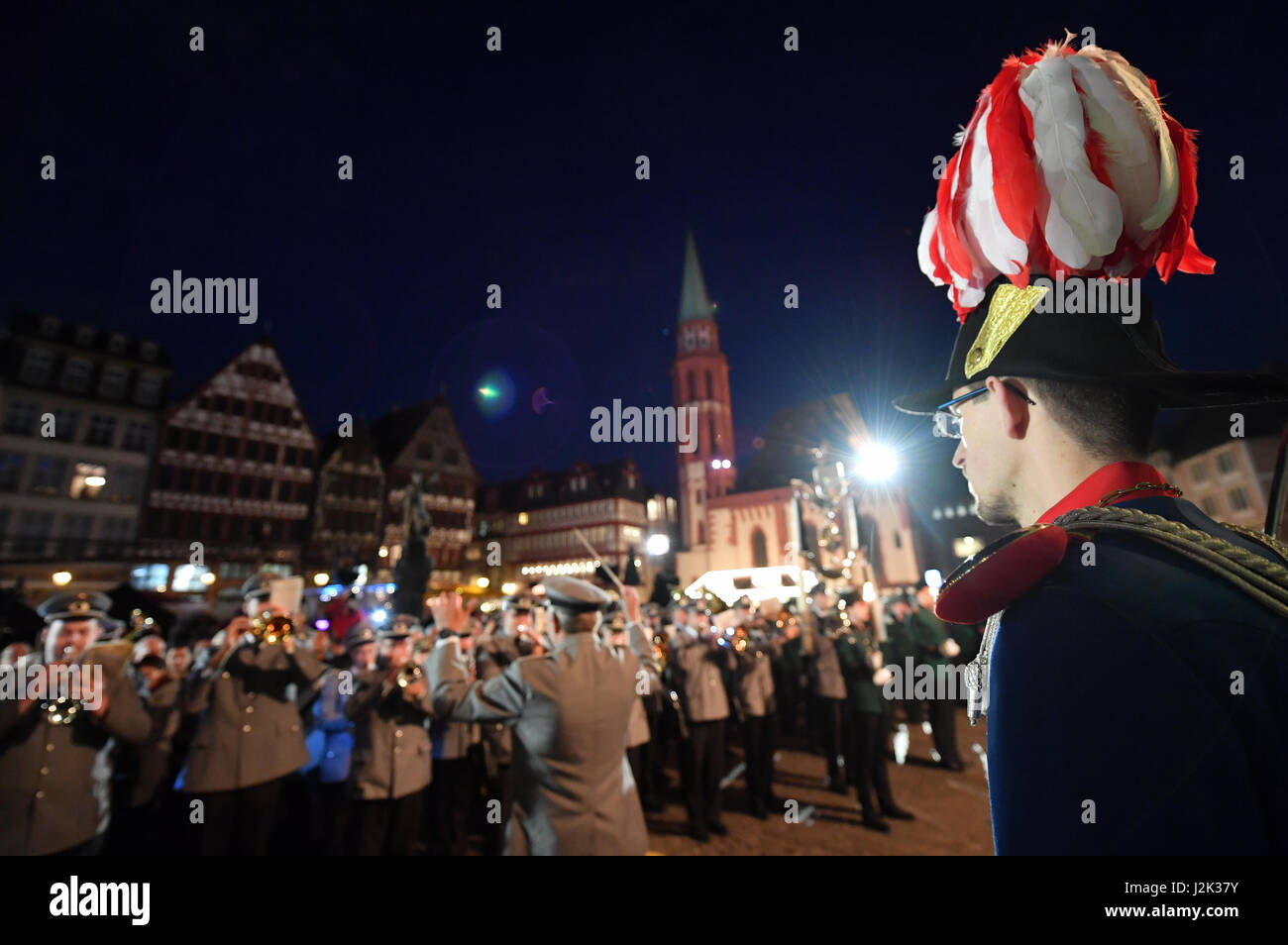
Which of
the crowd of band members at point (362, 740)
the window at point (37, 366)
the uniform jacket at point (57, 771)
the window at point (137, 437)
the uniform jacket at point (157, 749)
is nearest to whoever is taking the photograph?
the uniform jacket at point (57, 771)

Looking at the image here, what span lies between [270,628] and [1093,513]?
7.41 m

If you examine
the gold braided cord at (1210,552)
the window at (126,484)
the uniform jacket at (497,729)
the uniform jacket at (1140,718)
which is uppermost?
the window at (126,484)

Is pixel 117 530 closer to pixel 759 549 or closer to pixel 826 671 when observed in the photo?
pixel 826 671

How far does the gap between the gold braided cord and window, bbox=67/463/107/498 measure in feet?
137

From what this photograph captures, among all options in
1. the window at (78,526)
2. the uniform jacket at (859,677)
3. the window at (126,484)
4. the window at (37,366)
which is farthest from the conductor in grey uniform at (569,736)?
the window at (37,366)

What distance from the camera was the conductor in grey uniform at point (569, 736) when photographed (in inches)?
150

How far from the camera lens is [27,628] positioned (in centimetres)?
1091

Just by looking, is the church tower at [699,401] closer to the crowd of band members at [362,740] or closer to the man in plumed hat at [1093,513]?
the crowd of band members at [362,740]

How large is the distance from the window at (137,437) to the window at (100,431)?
0.58 m

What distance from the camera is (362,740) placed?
5.77 metres

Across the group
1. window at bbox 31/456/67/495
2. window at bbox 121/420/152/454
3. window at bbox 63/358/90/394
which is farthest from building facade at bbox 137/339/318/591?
window at bbox 63/358/90/394
